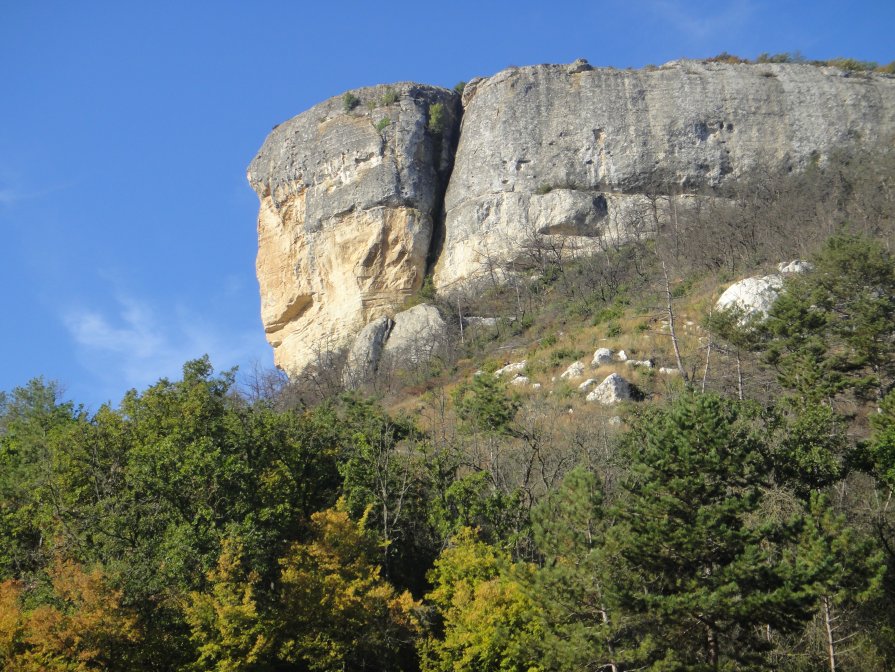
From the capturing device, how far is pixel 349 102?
5606 cm

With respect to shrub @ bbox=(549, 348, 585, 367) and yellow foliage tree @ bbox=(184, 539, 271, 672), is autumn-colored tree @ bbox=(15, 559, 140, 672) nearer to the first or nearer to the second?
yellow foliage tree @ bbox=(184, 539, 271, 672)

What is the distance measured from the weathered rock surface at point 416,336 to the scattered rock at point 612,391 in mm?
12694

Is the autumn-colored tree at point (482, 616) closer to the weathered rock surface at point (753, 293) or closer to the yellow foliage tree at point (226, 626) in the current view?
the yellow foliage tree at point (226, 626)

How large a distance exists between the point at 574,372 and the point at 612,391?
3.73 meters

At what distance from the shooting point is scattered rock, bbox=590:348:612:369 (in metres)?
37.0

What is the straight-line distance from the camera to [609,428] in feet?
98.3

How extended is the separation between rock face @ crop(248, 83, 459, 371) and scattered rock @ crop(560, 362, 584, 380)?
16853 mm

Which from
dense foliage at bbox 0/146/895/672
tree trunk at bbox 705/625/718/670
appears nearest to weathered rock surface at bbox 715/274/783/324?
dense foliage at bbox 0/146/895/672

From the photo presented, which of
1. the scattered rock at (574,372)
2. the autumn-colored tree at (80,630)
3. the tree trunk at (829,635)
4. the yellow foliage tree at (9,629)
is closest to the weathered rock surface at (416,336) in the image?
the scattered rock at (574,372)

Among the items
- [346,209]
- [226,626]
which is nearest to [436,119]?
[346,209]

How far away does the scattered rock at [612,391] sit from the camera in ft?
108

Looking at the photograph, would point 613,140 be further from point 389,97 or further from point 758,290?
point 758,290

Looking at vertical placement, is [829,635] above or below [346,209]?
below

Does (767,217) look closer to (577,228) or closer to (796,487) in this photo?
(577,228)
